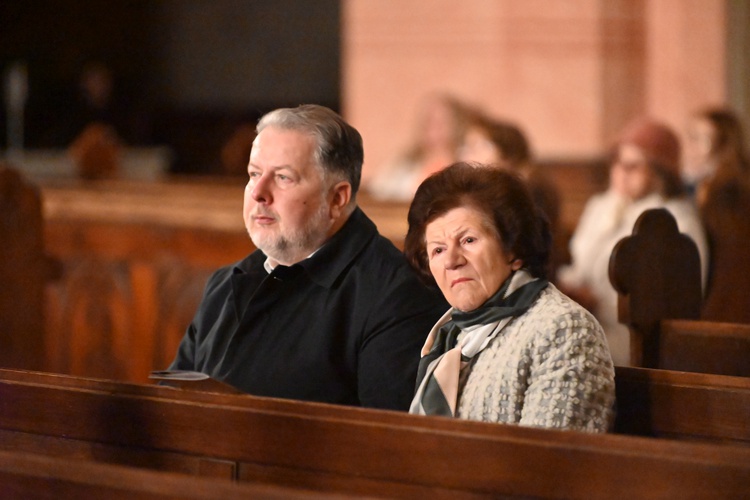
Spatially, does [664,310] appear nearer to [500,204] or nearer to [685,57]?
→ [500,204]

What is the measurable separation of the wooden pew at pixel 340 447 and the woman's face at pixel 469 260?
0.45 meters

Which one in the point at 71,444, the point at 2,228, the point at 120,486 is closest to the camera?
the point at 120,486

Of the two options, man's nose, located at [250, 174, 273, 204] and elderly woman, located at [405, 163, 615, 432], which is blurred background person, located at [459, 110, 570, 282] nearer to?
man's nose, located at [250, 174, 273, 204]

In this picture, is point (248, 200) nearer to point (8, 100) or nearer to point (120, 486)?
point (120, 486)

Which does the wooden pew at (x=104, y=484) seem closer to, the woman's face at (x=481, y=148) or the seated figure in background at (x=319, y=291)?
the seated figure in background at (x=319, y=291)

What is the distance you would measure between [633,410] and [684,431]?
113 mm

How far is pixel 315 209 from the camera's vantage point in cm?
268

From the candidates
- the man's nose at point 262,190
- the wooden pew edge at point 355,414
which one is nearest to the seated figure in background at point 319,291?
the man's nose at point 262,190

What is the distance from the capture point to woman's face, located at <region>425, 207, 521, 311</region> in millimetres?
2328

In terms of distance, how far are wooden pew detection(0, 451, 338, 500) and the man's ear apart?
1.05m

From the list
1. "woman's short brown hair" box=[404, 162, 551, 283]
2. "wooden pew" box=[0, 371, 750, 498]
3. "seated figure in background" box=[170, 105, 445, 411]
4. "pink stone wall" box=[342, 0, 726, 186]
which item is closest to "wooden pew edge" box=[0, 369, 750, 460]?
"wooden pew" box=[0, 371, 750, 498]

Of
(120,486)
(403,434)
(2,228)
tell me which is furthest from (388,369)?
(2,228)

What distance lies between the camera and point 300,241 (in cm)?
270

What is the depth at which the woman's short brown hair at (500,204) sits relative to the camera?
2.35 meters
